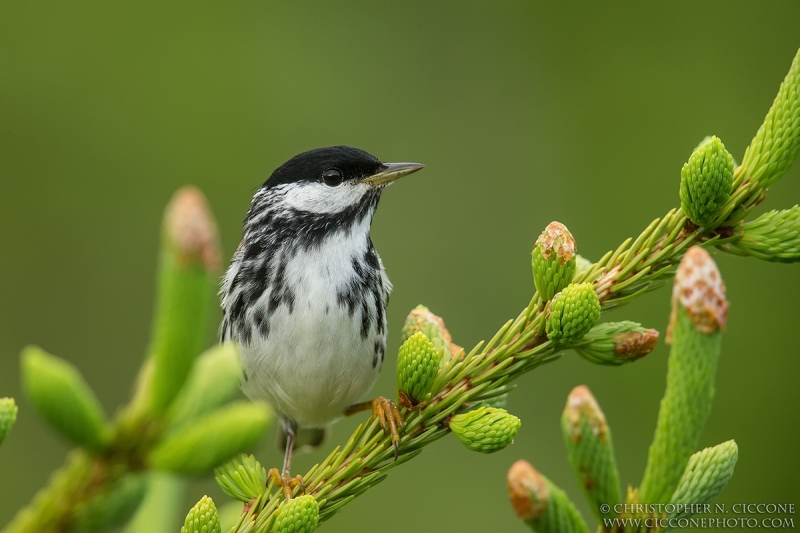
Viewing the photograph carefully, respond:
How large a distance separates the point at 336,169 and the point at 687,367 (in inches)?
103

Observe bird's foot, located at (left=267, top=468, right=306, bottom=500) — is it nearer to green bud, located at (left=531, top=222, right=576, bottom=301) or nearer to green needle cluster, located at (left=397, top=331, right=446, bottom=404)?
green needle cluster, located at (left=397, top=331, right=446, bottom=404)

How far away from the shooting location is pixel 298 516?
1384 millimetres

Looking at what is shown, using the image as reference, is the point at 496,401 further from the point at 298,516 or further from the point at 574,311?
the point at 298,516

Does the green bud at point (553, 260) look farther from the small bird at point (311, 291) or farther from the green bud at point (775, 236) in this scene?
the small bird at point (311, 291)

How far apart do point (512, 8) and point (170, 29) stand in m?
3.29

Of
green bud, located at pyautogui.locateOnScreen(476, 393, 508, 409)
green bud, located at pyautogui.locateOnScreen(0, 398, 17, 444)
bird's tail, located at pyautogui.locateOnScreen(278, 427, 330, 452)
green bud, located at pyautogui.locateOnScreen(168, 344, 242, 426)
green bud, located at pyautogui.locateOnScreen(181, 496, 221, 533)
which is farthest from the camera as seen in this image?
bird's tail, located at pyautogui.locateOnScreen(278, 427, 330, 452)

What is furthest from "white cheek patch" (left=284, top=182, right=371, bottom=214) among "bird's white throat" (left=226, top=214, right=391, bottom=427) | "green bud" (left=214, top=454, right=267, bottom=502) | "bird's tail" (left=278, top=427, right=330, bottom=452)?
"green bud" (left=214, top=454, right=267, bottom=502)

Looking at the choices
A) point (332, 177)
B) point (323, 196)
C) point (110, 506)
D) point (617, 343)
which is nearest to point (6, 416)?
point (110, 506)

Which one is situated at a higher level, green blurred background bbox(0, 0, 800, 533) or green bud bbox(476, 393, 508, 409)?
green blurred background bbox(0, 0, 800, 533)

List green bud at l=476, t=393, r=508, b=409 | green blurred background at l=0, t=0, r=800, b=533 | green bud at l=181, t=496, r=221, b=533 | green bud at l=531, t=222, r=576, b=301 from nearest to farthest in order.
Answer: green bud at l=181, t=496, r=221, b=533 → green bud at l=531, t=222, r=576, b=301 → green bud at l=476, t=393, r=508, b=409 → green blurred background at l=0, t=0, r=800, b=533

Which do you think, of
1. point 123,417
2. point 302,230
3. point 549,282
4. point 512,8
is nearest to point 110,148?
point 512,8

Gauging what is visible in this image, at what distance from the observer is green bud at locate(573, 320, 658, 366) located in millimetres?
1784

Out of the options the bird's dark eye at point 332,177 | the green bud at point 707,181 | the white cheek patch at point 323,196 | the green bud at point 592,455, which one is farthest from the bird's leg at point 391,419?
the bird's dark eye at point 332,177

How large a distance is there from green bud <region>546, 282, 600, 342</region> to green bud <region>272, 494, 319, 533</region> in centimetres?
61
